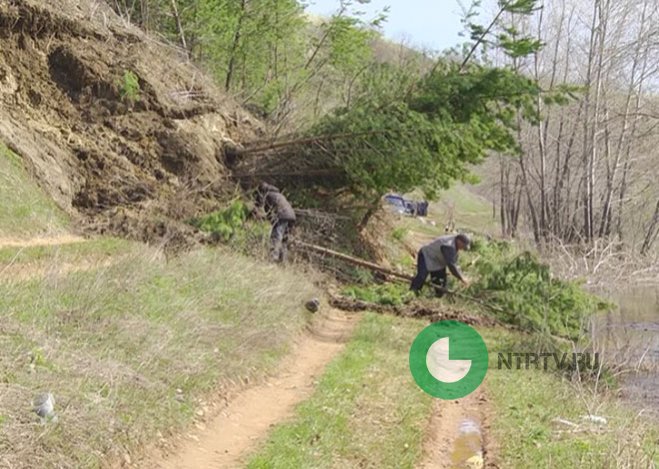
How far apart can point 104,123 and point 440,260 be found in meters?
8.33

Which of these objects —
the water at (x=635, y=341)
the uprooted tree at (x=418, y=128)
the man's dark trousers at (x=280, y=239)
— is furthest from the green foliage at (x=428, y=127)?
the water at (x=635, y=341)

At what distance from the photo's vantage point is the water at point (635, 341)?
37.5 feet

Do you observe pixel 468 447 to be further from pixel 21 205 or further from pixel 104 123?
pixel 104 123

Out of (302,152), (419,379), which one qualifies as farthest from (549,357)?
(302,152)

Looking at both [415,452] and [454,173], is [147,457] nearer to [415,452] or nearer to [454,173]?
[415,452]

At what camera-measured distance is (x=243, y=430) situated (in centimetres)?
756

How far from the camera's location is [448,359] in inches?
468

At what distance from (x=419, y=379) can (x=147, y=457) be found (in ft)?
16.0

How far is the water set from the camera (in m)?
11.4

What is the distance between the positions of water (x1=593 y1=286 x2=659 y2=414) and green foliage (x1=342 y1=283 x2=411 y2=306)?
13.2 feet

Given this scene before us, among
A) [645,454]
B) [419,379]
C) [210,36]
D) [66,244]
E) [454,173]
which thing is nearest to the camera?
[645,454]

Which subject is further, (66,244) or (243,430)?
(66,244)

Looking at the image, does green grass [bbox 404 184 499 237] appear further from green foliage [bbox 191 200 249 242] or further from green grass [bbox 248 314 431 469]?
green grass [bbox 248 314 431 469]

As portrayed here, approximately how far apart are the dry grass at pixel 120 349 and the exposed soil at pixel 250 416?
0.74ft
